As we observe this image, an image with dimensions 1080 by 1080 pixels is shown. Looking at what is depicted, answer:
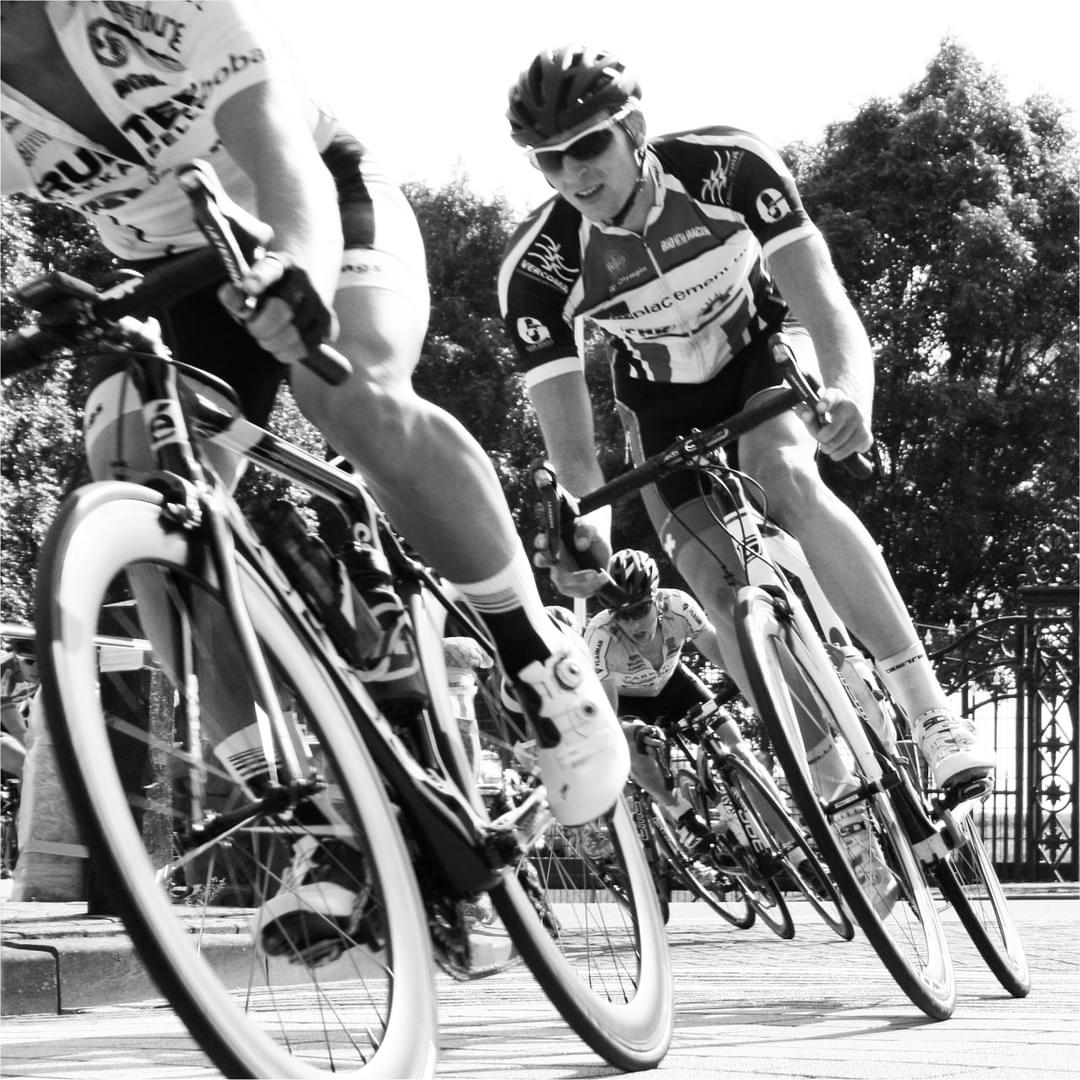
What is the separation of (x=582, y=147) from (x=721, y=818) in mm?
4474

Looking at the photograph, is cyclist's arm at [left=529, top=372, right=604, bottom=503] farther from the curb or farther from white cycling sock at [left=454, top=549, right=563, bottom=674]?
the curb

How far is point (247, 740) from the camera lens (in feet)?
7.70

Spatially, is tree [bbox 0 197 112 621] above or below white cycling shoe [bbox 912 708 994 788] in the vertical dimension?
above

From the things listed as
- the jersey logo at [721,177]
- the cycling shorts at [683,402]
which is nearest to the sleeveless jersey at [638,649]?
the cycling shorts at [683,402]

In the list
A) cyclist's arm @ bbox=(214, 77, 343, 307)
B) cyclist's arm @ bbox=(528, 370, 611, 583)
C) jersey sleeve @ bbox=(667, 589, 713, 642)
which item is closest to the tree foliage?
jersey sleeve @ bbox=(667, 589, 713, 642)

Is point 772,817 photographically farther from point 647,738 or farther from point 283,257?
point 283,257

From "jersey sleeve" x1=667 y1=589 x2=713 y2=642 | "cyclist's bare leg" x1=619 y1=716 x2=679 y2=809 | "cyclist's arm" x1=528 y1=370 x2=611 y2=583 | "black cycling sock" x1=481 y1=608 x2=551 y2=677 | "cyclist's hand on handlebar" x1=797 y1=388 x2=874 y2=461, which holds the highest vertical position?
"cyclist's arm" x1=528 y1=370 x2=611 y2=583

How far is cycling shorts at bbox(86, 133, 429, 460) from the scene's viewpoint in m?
3.06

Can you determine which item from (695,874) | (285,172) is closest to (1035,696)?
(695,874)

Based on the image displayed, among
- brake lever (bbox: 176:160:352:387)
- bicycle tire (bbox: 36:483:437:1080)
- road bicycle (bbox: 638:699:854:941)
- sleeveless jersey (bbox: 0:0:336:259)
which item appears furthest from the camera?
road bicycle (bbox: 638:699:854:941)

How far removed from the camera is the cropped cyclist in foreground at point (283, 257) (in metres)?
2.52

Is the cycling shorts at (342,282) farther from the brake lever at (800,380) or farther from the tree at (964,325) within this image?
the tree at (964,325)

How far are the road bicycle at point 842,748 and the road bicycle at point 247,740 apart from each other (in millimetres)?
1275

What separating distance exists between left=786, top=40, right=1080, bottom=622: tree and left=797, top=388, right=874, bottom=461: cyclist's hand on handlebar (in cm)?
2349
